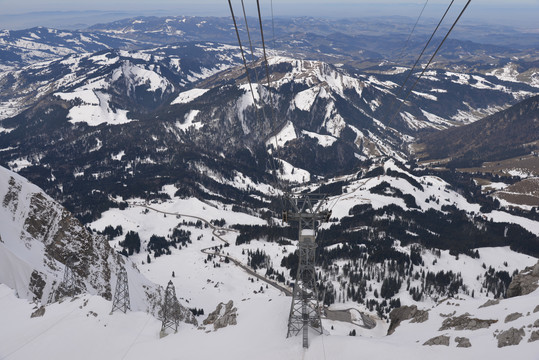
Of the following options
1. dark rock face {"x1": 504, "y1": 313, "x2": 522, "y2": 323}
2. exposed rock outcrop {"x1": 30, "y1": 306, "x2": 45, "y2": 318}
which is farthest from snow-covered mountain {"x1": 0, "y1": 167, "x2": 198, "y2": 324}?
dark rock face {"x1": 504, "y1": 313, "x2": 522, "y2": 323}

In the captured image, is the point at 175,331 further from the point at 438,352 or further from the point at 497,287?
the point at 497,287

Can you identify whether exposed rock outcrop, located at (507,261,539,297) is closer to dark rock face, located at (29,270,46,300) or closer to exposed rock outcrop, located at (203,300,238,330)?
exposed rock outcrop, located at (203,300,238,330)

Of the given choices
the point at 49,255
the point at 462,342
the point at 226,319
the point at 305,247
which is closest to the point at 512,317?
the point at 462,342

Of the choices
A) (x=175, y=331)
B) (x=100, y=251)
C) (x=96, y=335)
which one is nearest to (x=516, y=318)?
(x=175, y=331)

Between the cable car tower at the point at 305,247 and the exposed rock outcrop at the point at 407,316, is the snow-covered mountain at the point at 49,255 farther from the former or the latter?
the cable car tower at the point at 305,247

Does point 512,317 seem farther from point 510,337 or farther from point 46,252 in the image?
point 46,252
